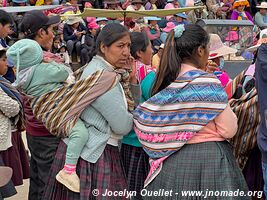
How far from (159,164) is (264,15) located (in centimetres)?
1537

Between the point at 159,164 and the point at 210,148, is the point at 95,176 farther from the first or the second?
the point at 210,148

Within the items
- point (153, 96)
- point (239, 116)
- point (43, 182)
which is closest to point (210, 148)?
point (153, 96)

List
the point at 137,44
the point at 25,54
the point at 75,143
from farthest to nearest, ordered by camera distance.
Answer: the point at 137,44 < the point at 25,54 < the point at 75,143

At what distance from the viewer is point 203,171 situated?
331 cm

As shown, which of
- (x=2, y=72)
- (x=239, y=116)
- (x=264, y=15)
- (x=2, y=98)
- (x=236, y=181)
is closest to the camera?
(x=236, y=181)

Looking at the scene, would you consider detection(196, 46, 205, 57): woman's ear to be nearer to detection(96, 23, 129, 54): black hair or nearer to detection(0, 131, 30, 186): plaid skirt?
detection(96, 23, 129, 54): black hair

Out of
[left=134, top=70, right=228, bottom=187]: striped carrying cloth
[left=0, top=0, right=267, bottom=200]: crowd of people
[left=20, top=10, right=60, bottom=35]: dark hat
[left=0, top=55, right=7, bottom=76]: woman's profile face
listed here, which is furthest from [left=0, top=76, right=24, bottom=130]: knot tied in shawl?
[left=134, top=70, right=228, bottom=187]: striped carrying cloth

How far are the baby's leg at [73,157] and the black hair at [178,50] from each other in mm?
683

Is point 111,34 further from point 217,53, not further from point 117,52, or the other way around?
point 217,53

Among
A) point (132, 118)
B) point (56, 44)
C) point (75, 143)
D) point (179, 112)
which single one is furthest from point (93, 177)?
point (56, 44)

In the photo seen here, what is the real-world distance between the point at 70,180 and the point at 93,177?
17cm

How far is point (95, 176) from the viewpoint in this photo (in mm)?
3854

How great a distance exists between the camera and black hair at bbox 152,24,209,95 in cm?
346

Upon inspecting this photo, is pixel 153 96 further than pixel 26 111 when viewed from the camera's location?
No
